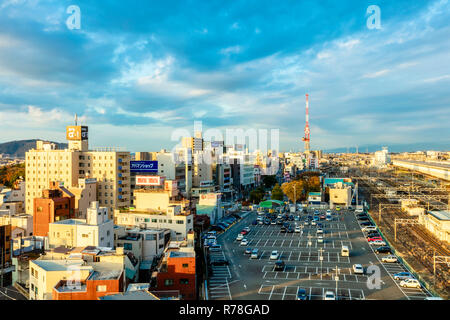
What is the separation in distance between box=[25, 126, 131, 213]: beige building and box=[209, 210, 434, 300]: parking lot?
8419mm

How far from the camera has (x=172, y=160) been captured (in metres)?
24.0

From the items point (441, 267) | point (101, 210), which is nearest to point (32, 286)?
point (101, 210)

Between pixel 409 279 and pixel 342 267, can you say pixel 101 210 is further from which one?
pixel 409 279

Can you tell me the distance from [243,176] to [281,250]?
21.0m

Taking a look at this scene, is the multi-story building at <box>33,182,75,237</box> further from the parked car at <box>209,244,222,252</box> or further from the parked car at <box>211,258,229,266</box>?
the parked car at <box>211,258,229,266</box>

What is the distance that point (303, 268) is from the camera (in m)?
9.16

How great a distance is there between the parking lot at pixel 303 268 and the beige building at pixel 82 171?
331 inches

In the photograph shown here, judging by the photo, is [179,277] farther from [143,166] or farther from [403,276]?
[143,166]

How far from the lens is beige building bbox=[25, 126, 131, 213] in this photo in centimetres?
1977

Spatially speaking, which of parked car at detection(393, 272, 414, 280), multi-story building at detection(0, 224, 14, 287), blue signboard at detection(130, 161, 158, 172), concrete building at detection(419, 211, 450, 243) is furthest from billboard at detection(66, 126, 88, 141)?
concrete building at detection(419, 211, 450, 243)

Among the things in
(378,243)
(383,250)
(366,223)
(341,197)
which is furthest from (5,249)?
(341,197)

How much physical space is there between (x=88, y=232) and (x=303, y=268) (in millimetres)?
5827

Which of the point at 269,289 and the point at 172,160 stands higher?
the point at 172,160

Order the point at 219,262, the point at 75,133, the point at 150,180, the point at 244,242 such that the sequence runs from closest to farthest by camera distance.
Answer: the point at 219,262 → the point at 244,242 → the point at 150,180 → the point at 75,133
